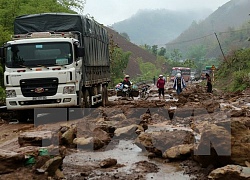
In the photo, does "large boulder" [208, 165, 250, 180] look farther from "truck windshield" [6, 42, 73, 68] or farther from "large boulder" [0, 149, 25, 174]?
"truck windshield" [6, 42, 73, 68]

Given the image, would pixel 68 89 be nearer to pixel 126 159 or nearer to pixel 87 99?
pixel 87 99

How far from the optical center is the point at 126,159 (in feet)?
25.0

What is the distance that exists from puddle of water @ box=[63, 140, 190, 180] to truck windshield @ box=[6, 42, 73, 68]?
14.9 ft

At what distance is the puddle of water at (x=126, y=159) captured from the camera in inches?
255

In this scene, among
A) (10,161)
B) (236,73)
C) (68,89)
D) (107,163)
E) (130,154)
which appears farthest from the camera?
(236,73)

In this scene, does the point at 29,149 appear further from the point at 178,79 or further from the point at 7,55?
the point at 178,79

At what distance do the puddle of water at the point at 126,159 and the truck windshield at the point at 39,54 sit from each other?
4539 millimetres

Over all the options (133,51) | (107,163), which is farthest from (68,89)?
(133,51)

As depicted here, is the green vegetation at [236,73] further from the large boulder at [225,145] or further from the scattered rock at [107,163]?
the scattered rock at [107,163]

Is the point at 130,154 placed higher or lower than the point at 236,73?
lower

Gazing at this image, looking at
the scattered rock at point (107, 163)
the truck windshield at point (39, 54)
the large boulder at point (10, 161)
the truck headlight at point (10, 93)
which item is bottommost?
the scattered rock at point (107, 163)

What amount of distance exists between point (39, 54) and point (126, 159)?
20.5ft

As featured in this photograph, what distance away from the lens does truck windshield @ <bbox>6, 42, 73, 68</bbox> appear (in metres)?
12.7

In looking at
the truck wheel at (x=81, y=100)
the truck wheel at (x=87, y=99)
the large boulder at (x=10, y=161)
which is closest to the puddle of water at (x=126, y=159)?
the large boulder at (x=10, y=161)
